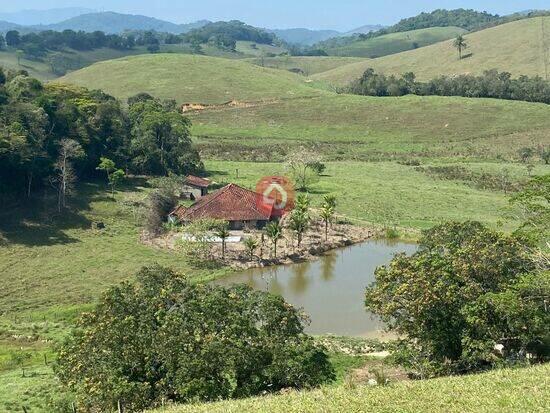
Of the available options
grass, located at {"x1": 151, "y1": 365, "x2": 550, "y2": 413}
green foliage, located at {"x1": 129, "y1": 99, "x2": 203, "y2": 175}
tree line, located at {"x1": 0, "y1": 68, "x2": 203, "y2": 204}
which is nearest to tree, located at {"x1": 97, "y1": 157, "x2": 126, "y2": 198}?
tree line, located at {"x1": 0, "y1": 68, "x2": 203, "y2": 204}

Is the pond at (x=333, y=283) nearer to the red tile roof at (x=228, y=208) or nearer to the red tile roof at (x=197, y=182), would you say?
the red tile roof at (x=228, y=208)

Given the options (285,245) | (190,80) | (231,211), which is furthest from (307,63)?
(285,245)

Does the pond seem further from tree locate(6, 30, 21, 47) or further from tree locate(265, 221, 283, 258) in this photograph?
tree locate(6, 30, 21, 47)

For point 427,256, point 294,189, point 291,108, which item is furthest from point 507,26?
point 427,256

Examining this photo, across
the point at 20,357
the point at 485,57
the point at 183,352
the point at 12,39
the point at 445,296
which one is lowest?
the point at 20,357

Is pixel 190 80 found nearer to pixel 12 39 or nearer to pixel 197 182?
pixel 197 182

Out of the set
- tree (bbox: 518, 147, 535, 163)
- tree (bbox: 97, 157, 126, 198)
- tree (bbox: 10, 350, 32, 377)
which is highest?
tree (bbox: 518, 147, 535, 163)
